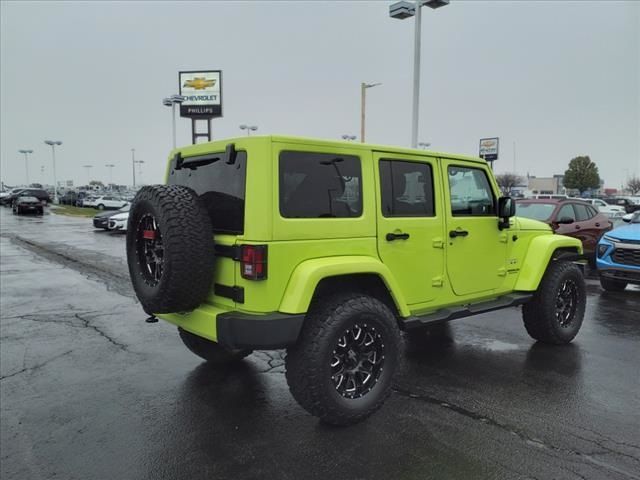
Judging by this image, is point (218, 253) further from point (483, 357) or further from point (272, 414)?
point (483, 357)

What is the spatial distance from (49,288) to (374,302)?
7.49 meters

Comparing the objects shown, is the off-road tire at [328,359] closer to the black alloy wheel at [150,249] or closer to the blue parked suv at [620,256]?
the black alloy wheel at [150,249]

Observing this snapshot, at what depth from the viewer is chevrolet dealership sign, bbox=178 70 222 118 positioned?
4012 cm

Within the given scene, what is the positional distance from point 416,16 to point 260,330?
517 inches

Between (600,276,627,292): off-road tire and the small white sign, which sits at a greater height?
the small white sign

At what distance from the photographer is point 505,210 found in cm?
488

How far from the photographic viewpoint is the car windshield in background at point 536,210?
1035 cm

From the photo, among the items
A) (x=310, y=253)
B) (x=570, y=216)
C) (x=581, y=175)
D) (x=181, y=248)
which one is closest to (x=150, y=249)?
(x=181, y=248)

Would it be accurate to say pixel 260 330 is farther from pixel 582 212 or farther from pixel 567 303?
pixel 582 212

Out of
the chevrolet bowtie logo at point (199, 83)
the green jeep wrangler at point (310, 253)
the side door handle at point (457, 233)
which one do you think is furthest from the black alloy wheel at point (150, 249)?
the chevrolet bowtie logo at point (199, 83)

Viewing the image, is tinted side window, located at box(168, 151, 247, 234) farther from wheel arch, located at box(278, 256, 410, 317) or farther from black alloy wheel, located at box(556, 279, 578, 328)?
black alloy wheel, located at box(556, 279, 578, 328)

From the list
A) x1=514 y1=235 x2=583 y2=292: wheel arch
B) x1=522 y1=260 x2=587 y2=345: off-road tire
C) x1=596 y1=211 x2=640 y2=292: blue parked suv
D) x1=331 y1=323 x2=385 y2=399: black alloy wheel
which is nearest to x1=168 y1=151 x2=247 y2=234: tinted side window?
x1=331 y1=323 x2=385 y2=399: black alloy wheel

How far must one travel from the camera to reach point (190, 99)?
4044 centimetres

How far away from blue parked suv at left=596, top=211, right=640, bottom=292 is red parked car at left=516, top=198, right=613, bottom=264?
4.31ft
